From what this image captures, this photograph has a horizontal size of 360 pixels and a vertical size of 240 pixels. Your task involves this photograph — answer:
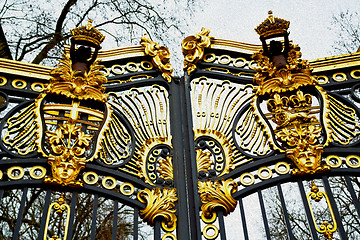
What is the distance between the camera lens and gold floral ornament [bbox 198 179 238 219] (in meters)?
2.83

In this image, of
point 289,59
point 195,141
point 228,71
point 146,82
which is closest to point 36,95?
point 146,82

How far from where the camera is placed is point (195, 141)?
10.5ft

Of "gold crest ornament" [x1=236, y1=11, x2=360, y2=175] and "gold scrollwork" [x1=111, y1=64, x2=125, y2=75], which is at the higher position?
"gold scrollwork" [x1=111, y1=64, x2=125, y2=75]

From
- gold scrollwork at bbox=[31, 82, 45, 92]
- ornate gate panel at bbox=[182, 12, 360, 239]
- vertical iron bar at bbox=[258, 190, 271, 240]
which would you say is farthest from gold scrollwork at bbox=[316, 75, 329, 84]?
gold scrollwork at bbox=[31, 82, 45, 92]

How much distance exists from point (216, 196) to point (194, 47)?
136 centimetres

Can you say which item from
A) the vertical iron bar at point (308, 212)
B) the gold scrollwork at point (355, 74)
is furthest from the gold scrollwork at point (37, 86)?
the gold scrollwork at point (355, 74)

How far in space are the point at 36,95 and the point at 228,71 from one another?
59.1 inches

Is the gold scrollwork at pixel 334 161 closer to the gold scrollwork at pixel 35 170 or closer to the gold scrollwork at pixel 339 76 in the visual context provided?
the gold scrollwork at pixel 339 76

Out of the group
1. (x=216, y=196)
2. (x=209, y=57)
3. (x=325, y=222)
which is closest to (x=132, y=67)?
(x=209, y=57)

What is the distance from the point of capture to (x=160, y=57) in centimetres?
368

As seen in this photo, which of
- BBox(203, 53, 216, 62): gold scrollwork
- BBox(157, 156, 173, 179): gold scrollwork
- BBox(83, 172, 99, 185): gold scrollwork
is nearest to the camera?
BBox(83, 172, 99, 185): gold scrollwork

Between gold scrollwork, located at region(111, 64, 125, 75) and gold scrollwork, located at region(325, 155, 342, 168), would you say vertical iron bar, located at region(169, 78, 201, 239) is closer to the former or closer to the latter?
gold scrollwork, located at region(111, 64, 125, 75)

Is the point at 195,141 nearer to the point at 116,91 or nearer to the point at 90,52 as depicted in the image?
the point at 116,91

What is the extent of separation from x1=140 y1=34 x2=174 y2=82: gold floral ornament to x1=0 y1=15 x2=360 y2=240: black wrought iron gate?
1cm
